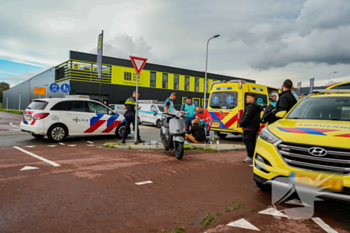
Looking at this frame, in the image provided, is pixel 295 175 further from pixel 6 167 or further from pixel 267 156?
pixel 6 167

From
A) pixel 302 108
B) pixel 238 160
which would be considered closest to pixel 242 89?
pixel 238 160

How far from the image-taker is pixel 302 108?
4582 mm

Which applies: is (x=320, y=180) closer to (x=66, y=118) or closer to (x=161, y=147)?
(x=161, y=147)

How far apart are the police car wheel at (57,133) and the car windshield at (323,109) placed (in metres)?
7.60

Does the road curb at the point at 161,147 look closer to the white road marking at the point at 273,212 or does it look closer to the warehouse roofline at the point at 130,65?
the white road marking at the point at 273,212

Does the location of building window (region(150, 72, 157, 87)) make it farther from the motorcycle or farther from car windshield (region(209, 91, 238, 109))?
the motorcycle

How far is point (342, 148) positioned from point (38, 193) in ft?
13.7

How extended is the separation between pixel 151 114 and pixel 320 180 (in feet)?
47.1

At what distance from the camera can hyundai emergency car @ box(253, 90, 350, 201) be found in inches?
114

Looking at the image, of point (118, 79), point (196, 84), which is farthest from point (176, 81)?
point (118, 79)

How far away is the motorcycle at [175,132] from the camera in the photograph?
646 centimetres

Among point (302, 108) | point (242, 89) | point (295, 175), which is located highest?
point (242, 89)

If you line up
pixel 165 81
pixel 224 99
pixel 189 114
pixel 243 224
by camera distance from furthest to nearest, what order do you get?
pixel 165 81 < pixel 224 99 < pixel 189 114 < pixel 243 224

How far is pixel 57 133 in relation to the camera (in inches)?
350
